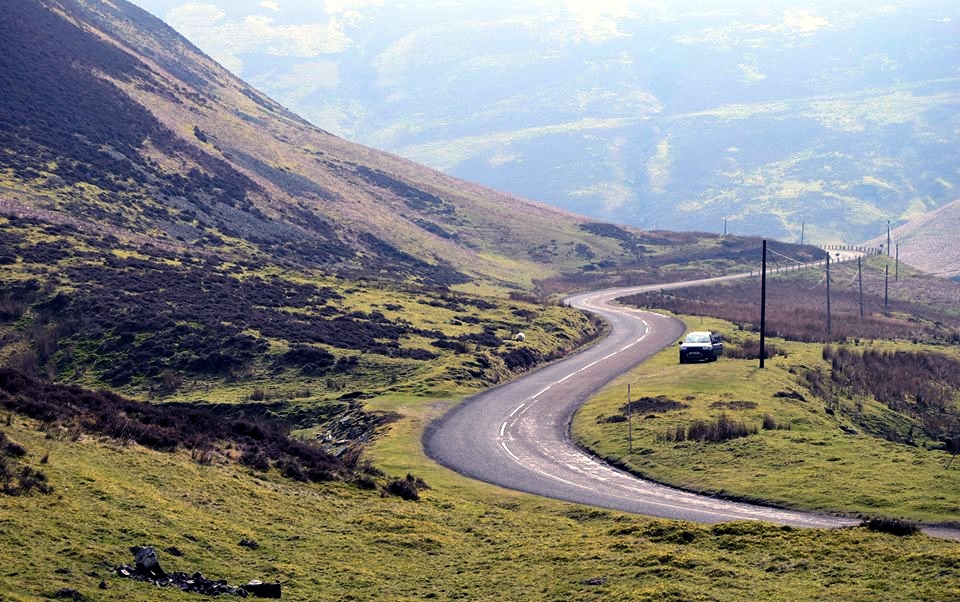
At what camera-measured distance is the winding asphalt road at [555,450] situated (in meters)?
32.8

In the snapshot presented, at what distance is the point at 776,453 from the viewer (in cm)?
3872

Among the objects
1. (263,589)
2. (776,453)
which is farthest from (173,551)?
(776,453)

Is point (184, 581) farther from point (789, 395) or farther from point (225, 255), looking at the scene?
point (225, 255)

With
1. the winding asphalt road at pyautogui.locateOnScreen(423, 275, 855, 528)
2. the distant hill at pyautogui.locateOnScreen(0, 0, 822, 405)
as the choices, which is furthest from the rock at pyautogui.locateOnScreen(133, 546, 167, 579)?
the distant hill at pyautogui.locateOnScreen(0, 0, 822, 405)

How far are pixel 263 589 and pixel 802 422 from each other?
3158 cm

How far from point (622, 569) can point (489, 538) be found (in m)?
5.49

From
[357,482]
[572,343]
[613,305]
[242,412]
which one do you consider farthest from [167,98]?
[357,482]

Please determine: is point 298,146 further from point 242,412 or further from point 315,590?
point 315,590

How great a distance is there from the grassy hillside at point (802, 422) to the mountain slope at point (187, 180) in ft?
182

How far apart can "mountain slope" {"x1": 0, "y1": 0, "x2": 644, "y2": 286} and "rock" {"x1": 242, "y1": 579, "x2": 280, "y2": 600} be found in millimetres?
77363

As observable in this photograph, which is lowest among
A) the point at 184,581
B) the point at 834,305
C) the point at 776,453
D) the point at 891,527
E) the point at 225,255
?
the point at 184,581

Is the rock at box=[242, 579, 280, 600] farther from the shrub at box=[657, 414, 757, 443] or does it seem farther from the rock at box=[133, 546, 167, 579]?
the shrub at box=[657, 414, 757, 443]

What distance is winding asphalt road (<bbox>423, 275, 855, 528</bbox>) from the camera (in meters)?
32.8

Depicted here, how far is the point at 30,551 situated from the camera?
19.8 metres
